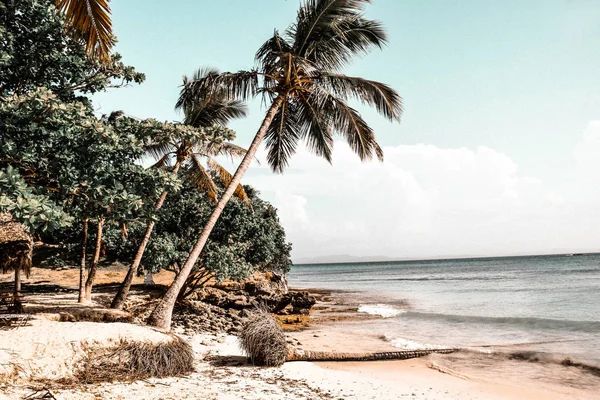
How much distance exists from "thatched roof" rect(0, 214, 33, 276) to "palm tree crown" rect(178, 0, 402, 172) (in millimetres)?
5811

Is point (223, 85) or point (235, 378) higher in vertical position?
point (223, 85)

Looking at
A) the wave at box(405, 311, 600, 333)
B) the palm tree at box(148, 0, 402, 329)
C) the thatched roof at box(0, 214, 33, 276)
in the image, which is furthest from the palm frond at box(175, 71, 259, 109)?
the wave at box(405, 311, 600, 333)

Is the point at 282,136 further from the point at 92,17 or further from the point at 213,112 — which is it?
the point at 92,17

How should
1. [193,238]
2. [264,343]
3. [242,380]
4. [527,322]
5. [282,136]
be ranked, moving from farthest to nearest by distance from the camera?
[527,322] → [193,238] → [282,136] → [264,343] → [242,380]

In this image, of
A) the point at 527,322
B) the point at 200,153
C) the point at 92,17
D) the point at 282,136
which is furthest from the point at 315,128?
the point at 527,322

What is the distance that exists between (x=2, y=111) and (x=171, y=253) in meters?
9.08

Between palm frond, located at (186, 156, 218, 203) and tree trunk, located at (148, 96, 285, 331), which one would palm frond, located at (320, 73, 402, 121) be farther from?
palm frond, located at (186, 156, 218, 203)

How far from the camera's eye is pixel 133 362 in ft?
23.1

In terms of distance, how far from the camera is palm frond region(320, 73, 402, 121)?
37.7ft

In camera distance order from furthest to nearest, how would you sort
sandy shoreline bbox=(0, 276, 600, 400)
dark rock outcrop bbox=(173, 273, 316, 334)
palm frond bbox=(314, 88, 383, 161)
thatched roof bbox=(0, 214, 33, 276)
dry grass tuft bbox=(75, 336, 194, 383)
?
dark rock outcrop bbox=(173, 273, 316, 334)
palm frond bbox=(314, 88, 383, 161)
thatched roof bbox=(0, 214, 33, 276)
dry grass tuft bbox=(75, 336, 194, 383)
sandy shoreline bbox=(0, 276, 600, 400)

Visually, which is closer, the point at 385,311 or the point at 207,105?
the point at 207,105

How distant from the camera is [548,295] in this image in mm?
31000

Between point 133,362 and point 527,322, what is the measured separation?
19.0 metres

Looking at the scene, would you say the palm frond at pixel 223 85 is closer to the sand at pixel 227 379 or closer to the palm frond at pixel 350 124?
the palm frond at pixel 350 124
